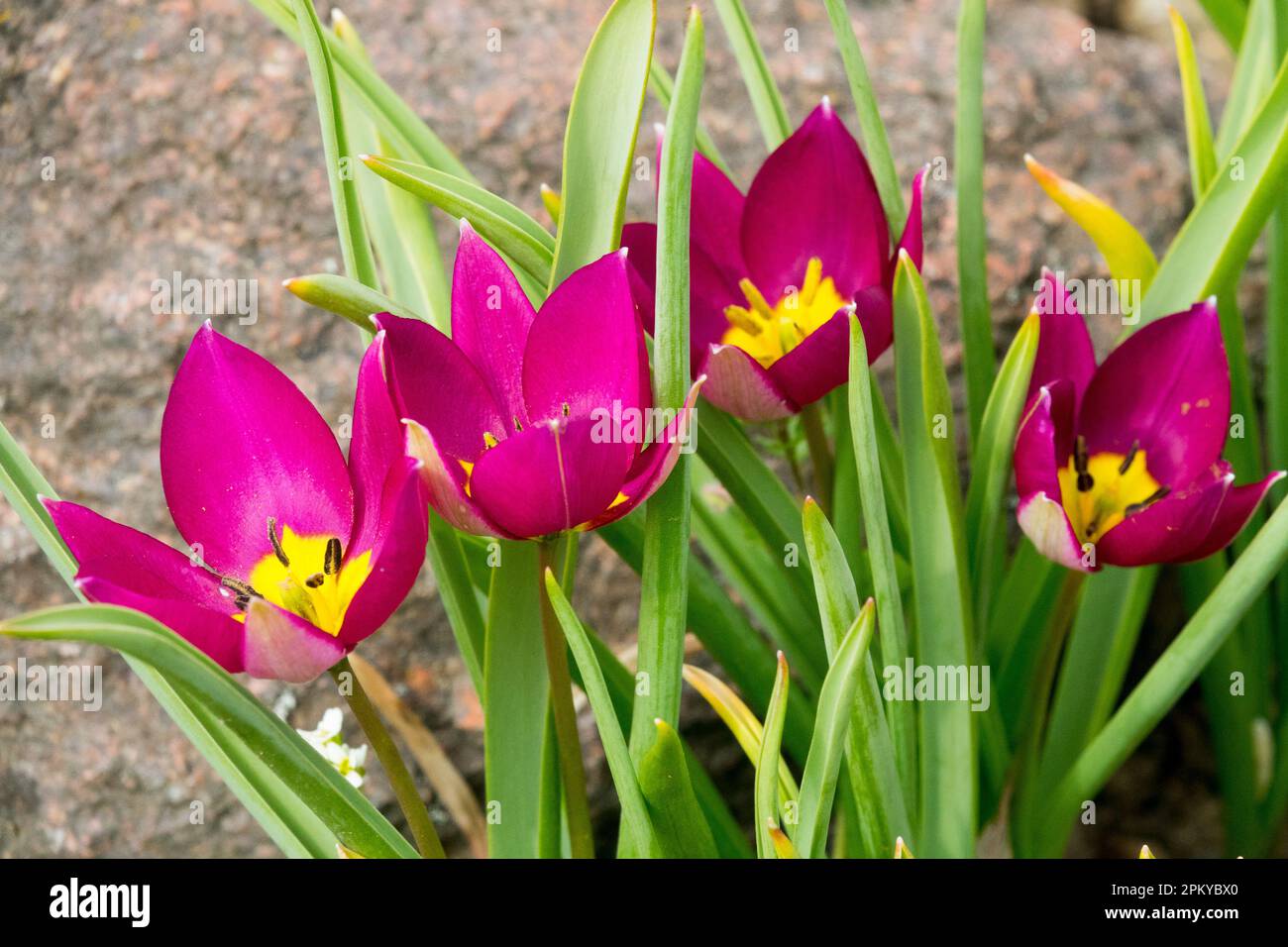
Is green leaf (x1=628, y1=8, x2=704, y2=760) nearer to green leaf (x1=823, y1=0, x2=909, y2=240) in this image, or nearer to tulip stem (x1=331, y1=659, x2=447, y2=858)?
tulip stem (x1=331, y1=659, x2=447, y2=858)

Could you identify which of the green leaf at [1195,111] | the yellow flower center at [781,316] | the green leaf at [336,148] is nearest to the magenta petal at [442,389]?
the green leaf at [336,148]

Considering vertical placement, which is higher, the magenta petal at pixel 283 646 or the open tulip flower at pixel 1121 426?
the open tulip flower at pixel 1121 426

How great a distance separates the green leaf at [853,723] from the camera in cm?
60

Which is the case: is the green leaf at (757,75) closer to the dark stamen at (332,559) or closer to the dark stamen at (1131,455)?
the dark stamen at (1131,455)

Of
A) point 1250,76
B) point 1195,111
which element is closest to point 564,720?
point 1195,111

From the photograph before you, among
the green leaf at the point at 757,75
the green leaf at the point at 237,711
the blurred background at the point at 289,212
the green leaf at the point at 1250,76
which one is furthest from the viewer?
the blurred background at the point at 289,212

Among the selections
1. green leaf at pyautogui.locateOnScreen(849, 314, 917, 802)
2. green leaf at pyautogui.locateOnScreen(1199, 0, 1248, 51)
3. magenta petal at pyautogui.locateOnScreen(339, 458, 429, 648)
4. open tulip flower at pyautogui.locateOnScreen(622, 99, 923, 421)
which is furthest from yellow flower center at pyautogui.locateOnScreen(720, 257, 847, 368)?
green leaf at pyautogui.locateOnScreen(1199, 0, 1248, 51)

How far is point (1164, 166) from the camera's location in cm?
129

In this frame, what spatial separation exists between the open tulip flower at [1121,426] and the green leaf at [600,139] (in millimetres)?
269

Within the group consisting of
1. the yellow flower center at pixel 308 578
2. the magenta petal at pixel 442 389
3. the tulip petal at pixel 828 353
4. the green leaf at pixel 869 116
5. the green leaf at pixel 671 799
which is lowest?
the green leaf at pixel 671 799

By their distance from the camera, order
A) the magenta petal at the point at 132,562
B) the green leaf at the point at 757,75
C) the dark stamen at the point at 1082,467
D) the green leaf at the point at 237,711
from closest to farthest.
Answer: the green leaf at the point at 237,711 < the magenta petal at the point at 132,562 < the dark stamen at the point at 1082,467 < the green leaf at the point at 757,75
